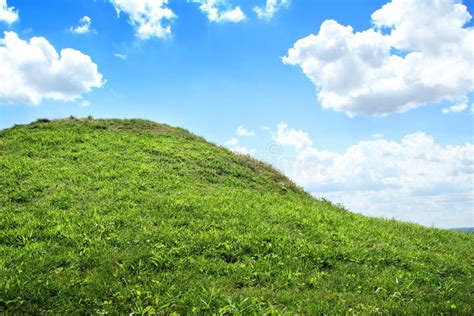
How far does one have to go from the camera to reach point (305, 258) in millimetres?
11148

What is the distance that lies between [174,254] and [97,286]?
214cm

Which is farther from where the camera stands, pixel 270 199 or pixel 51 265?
pixel 270 199

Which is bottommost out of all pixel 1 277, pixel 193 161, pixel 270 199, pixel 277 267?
pixel 1 277

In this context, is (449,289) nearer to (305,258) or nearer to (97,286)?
(305,258)

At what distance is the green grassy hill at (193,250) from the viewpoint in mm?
8648

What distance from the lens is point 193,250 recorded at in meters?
10.9

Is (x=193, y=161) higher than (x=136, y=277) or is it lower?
higher

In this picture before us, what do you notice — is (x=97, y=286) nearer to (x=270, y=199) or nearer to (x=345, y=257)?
(x=345, y=257)

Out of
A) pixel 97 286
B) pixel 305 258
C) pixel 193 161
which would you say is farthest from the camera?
pixel 193 161

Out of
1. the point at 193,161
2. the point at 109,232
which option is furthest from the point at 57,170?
the point at 109,232

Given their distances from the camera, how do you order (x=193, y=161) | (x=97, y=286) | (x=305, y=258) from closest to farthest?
(x=97, y=286), (x=305, y=258), (x=193, y=161)

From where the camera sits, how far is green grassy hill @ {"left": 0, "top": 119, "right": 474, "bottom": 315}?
8.65 meters

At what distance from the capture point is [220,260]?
1039 centimetres

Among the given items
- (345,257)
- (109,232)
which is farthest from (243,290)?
(109,232)
